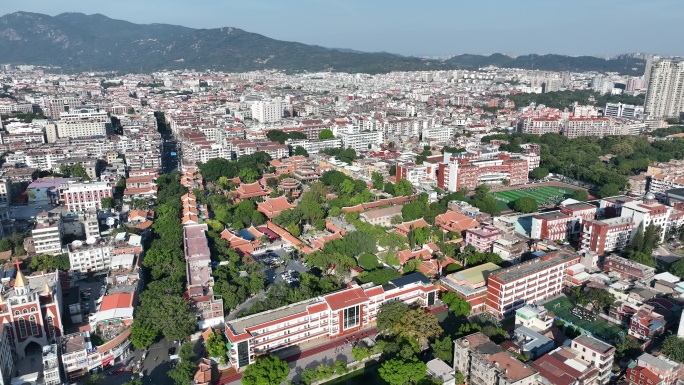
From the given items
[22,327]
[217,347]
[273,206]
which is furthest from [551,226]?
[22,327]

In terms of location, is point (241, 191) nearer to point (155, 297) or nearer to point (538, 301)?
point (155, 297)

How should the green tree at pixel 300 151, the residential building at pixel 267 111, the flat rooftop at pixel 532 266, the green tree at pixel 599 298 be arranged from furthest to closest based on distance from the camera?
the residential building at pixel 267 111 < the green tree at pixel 300 151 < the flat rooftop at pixel 532 266 < the green tree at pixel 599 298

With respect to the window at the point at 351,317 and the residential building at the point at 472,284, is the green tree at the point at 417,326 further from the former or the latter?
the residential building at the point at 472,284

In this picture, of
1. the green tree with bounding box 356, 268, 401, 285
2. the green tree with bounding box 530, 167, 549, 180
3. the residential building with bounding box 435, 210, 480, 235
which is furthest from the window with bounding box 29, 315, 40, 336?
the green tree with bounding box 530, 167, 549, 180

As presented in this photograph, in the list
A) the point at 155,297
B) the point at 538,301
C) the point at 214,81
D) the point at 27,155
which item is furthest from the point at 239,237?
→ the point at 214,81

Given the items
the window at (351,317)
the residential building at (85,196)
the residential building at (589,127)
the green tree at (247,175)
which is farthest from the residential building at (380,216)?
the residential building at (589,127)

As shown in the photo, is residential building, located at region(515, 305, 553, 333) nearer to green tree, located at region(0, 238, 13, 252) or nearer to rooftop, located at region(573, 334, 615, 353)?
rooftop, located at region(573, 334, 615, 353)
